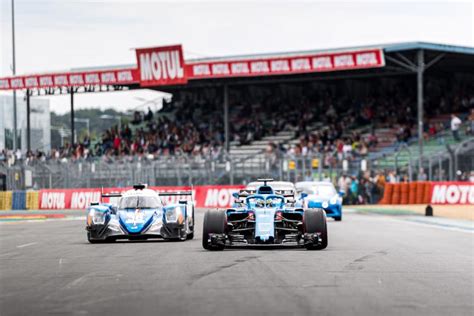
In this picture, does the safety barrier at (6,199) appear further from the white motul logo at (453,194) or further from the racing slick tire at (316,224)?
the racing slick tire at (316,224)

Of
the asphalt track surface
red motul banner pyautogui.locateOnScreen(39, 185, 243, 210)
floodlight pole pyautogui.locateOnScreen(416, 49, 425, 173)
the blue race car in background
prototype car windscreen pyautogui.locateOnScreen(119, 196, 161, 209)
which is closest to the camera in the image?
the asphalt track surface

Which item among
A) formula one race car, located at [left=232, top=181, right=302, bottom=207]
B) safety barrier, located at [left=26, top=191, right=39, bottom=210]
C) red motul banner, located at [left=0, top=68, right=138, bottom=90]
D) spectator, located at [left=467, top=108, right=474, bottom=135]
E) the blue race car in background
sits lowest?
safety barrier, located at [left=26, top=191, right=39, bottom=210]

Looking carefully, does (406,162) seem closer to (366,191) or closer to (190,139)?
(366,191)

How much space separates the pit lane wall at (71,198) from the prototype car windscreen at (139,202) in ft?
78.5

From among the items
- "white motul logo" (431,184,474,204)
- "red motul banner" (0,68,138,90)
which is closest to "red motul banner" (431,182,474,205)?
"white motul logo" (431,184,474,204)

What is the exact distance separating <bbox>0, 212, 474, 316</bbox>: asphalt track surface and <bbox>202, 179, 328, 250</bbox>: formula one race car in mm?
321

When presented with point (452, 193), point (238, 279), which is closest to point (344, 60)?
point (452, 193)

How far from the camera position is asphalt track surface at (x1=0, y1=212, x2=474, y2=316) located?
11180mm

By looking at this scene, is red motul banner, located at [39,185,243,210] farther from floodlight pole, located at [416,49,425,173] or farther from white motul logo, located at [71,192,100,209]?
floodlight pole, located at [416,49,425,173]

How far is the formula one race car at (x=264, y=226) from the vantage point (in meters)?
20.2

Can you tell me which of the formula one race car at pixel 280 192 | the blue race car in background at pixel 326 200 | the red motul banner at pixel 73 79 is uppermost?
the red motul banner at pixel 73 79

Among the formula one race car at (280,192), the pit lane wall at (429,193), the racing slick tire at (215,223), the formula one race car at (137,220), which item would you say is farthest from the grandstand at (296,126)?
the racing slick tire at (215,223)

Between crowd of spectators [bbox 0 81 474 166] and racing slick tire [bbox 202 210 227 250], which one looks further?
crowd of spectators [bbox 0 81 474 166]

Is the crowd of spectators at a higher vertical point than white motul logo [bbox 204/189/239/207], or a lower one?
higher
